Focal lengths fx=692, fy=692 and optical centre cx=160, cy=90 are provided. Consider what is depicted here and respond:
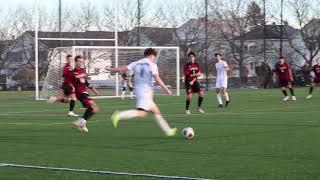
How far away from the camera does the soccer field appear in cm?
981

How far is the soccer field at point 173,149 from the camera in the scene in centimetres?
981

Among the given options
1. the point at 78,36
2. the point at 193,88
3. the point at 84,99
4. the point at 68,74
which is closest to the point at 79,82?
the point at 84,99

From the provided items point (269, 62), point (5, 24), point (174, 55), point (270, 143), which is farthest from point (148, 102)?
point (5, 24)

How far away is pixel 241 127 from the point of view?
17312 mm

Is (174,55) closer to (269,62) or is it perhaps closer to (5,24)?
(269,62)

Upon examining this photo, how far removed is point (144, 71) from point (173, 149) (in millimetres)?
2390

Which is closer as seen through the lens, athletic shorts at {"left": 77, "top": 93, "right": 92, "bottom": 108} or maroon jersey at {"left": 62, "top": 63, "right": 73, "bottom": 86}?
athletic shorts at {"left": 77, "top": 93, "right": 92, "bottom": 108}

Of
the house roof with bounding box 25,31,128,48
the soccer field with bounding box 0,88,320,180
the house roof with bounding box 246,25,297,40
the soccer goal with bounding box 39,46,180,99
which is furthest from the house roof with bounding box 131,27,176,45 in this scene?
the soccer field with bounding box 0,88,320,180

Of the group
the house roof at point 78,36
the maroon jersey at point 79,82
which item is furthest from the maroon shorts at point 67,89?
the house roof at point 78,36

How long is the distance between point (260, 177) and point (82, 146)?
17.0 feet

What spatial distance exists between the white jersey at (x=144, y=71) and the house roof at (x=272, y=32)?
44947 millimetres

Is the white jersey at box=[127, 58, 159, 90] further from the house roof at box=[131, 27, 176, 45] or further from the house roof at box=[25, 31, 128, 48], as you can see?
the house roof at box=[131, 27, 176, 45]

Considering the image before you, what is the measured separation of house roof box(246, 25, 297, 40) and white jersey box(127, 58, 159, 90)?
4495cm

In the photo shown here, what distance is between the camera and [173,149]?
500 inches
